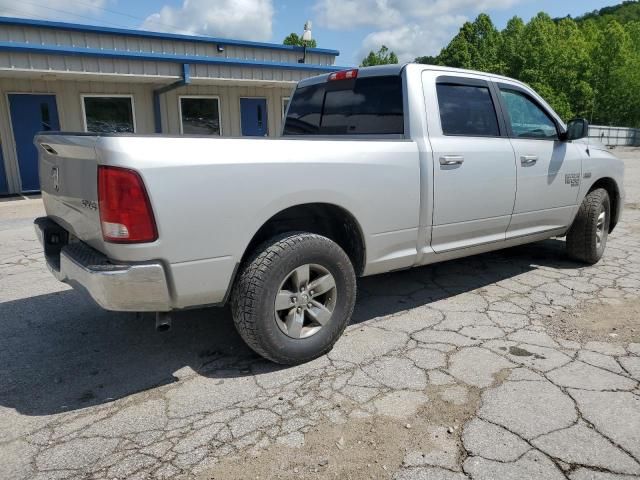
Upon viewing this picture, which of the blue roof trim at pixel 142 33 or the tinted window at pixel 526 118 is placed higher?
the blue roof trim at pixel 142 33

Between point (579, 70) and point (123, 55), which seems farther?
point (579, 70)

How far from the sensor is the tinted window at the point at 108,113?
41.4ft

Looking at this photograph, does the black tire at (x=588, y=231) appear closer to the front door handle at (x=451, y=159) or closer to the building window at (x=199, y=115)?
the front door handle at (x=451, y=159)

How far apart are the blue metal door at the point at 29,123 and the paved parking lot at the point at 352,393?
350 inches

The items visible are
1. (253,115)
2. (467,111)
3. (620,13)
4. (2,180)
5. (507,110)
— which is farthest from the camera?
(620,13)

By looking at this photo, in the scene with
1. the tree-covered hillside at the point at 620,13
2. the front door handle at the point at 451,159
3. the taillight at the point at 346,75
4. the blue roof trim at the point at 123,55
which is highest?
the tree-covered hillside at the point at 620,13

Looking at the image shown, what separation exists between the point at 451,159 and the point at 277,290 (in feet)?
5.67

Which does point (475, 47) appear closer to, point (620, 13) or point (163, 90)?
point (163, 90)

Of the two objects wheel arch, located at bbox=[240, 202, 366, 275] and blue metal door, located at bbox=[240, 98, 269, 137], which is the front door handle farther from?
blue metal door, located at bbox=[240, 98, 269, 137]

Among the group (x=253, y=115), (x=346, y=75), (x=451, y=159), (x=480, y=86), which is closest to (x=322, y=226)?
(x=451, y=159)

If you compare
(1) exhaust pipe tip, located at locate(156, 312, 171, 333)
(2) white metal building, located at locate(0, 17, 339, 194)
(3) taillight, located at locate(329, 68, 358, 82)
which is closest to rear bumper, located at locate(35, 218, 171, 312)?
(1) exhaust pipe tip, located at locate(156, 312, 171, 333)

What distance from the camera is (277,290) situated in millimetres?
3018

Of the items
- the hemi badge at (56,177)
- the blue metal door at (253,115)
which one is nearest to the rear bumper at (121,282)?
the hemi badge at (56,177)

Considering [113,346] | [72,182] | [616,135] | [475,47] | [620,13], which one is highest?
[620,13]
